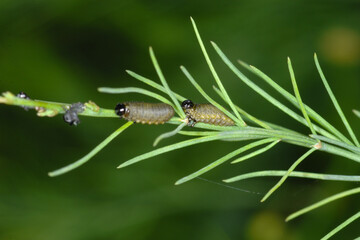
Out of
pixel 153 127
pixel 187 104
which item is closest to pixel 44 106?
pixel 187 104

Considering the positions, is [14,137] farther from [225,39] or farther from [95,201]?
[225,39]

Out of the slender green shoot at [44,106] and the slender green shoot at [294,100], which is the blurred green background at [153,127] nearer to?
the slender green shoot at [294,100]

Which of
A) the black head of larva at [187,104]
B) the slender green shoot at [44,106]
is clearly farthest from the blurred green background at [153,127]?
the slender green shoot at [44,106]

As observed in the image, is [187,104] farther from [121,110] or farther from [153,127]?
[153,127]

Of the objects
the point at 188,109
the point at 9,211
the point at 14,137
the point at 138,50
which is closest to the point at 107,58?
the point at 138,50

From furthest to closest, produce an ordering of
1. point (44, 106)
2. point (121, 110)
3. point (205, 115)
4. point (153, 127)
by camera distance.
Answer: point (153, 127), point (205, 115), point (121, 110), point (44, 106)
